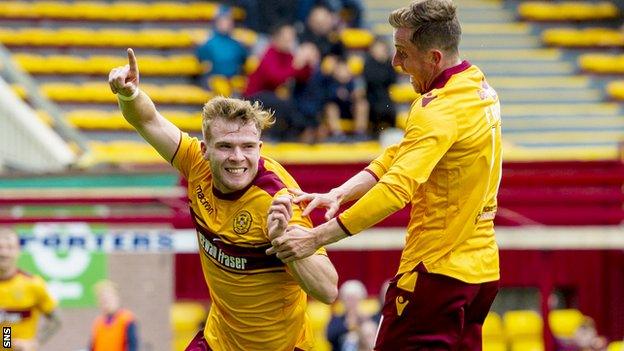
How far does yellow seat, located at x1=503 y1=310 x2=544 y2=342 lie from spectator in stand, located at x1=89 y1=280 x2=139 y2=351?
2948 millimetres

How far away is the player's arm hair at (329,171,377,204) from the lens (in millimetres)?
5863

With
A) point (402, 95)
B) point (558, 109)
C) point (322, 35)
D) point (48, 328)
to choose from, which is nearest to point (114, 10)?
point (322, 35)

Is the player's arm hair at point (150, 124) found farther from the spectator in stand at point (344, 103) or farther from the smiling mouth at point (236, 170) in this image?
the spectator in stand at point (344, 103)

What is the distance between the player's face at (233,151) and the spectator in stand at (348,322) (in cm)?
491

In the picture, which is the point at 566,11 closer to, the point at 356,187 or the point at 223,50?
the point at 223,50

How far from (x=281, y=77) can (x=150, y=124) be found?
7499 millimetres

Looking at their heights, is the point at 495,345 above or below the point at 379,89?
below

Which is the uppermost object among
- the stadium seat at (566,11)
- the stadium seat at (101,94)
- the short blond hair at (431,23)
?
the stadium seat at (566,11)

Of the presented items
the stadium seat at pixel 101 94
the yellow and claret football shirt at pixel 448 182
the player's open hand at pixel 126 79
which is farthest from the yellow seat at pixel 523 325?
the player's open hand at pixel 126 79

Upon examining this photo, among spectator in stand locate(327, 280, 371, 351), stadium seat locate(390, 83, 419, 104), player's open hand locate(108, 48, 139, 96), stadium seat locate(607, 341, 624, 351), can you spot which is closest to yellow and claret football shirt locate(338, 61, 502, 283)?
player's open hand locate(108, 48, 139, 96)

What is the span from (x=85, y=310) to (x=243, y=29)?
5.88 metres

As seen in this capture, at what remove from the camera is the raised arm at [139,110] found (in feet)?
19.4

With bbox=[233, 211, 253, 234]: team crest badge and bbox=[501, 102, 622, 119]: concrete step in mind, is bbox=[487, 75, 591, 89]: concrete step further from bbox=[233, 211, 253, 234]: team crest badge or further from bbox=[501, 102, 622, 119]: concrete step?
bbox=[233, 211, 253, 234]: team crest badge

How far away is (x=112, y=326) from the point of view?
34.5 feet
